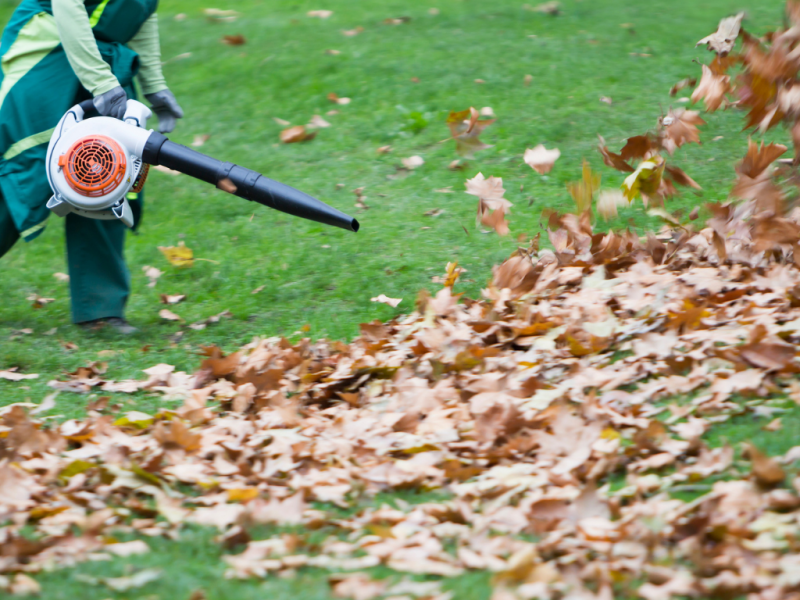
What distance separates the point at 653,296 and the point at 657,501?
1.02 meters

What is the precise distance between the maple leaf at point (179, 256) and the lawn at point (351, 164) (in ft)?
0.20

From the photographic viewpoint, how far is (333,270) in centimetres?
396

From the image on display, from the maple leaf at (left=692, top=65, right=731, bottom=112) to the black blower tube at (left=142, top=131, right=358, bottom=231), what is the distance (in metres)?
1.38

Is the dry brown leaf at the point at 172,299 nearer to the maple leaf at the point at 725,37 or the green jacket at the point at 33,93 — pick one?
the green jacket at the point at 33,93

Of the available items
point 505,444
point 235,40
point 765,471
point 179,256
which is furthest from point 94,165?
point 235,40

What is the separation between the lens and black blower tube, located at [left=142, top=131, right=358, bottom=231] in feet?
10.4

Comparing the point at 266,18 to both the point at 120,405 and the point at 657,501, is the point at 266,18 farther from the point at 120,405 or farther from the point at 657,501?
the point at 657,501

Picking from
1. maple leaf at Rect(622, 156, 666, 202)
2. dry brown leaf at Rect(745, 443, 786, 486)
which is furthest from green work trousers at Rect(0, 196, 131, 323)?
dry brown leaf at Rect(745, 443, 786, 486)

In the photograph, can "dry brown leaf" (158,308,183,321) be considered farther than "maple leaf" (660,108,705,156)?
Yes

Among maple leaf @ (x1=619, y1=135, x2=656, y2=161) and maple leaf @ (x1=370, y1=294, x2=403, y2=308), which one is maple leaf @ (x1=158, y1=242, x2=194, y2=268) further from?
maple leaf @ (x1=619, y1=135, x2=656, y2=161)

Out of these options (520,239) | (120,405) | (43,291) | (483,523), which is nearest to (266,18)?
(43,291)

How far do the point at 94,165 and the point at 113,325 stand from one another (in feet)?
2.63

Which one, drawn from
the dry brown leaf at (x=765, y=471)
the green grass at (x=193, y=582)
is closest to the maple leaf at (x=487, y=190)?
the dry brown leaf at (x=765, y=471)

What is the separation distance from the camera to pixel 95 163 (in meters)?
3.09
